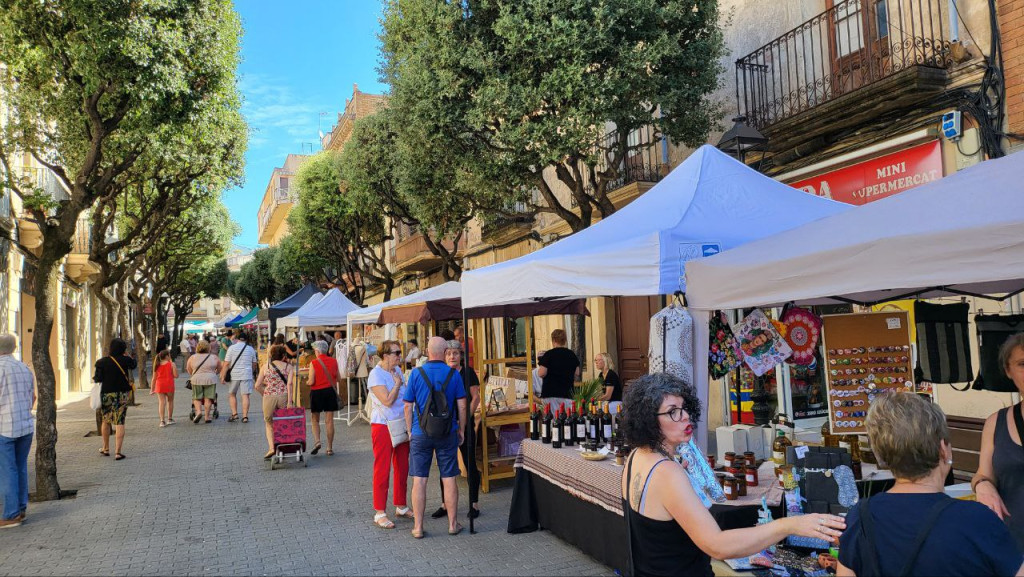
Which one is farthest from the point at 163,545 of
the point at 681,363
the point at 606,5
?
the point at 606,5

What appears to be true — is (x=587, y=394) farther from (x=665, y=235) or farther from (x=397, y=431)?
(x=665, y=235)

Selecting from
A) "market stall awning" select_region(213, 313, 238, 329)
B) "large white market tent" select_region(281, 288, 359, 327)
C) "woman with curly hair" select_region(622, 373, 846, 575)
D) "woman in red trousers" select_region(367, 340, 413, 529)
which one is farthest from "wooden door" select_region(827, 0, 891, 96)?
"market stall awning" select_region(213, 313, 238, 329)

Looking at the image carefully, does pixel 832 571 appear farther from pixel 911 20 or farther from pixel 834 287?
pixel 911 20

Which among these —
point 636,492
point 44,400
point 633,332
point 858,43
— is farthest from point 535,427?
point 633,332

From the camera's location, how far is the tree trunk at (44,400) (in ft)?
27.0

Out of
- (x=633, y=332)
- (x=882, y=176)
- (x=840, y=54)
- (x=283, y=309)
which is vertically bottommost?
(x=633, y=332)

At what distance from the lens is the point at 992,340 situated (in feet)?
14.8

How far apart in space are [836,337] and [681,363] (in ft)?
5.58

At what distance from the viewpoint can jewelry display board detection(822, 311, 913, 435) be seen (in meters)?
5.29

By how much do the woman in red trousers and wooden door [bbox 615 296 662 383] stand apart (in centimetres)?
746

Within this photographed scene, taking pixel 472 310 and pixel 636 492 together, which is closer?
pixel 636 492

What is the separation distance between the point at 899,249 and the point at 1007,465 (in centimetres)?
104

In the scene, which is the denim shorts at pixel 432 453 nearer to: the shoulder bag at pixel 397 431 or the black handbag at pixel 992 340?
A: the shoulder bag at pixel 397 431

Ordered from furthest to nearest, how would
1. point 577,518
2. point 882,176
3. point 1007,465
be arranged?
point 882,176 < point 577,518 < point 1007,465
